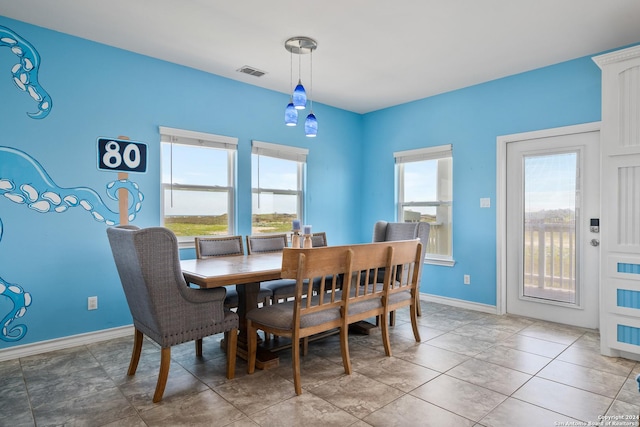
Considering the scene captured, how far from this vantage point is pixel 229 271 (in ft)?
8.25

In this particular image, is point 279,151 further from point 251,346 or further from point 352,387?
point 352,387

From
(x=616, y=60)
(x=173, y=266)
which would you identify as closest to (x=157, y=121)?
(x=173, y=266)

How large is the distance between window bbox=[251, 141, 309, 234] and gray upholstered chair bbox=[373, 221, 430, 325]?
1196 mm

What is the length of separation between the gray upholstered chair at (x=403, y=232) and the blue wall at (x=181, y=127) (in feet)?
2.97

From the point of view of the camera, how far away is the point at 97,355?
2.95 m

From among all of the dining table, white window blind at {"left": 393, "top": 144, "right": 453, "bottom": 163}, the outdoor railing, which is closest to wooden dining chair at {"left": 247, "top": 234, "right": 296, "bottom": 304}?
the dining table

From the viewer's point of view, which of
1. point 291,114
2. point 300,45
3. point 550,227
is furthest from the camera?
point 550,227

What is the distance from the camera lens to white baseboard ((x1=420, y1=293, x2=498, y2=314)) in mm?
4231

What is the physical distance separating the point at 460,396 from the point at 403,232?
1995 millimetres

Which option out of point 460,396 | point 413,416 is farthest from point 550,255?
point 413,416

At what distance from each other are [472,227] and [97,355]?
4.04 meters

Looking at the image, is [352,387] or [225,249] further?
[225,249]

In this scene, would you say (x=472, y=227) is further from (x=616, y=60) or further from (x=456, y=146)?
(x=616, y=60)

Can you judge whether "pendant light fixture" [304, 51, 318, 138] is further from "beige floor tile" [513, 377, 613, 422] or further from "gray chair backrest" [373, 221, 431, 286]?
"beige floor tile" [513, 377, 613, 422]
